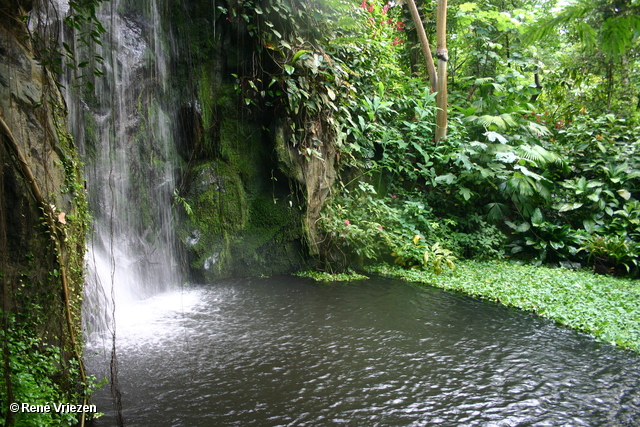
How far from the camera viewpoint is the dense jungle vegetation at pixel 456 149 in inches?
275

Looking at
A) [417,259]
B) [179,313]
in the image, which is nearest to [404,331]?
[179,313]

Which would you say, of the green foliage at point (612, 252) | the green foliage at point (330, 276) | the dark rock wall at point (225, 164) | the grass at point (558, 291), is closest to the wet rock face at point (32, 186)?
the dark rock wall at point (225, 164)

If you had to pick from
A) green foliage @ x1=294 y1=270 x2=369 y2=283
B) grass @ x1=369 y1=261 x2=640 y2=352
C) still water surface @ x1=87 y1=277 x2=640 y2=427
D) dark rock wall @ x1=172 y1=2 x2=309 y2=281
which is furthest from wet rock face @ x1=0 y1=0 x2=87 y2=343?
grass @ x1=369 y1=261 x2=640 y2=352

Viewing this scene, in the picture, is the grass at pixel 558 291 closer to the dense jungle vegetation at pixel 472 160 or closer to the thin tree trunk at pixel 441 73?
the dense jungle vegetation at pixel 472 160

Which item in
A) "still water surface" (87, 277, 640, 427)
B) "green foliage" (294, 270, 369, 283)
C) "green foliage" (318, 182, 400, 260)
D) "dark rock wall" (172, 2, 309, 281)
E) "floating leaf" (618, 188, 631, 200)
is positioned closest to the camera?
"still water surface" (87, 277, 640, 427)

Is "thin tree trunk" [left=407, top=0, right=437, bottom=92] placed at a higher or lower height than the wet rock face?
higher

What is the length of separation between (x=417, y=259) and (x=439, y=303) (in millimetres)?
2014

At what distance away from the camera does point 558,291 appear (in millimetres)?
6320

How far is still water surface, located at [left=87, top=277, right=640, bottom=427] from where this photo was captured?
10.0 ft

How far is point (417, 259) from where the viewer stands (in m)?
7.85

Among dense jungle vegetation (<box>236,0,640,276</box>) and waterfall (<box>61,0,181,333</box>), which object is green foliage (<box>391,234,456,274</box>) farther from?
waterfall (<box>61,0,181,333</box>)

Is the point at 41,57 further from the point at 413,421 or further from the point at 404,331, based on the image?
the point at 404,331

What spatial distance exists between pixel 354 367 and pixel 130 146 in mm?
4346

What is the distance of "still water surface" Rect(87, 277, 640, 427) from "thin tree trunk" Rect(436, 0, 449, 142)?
16.9 ft
